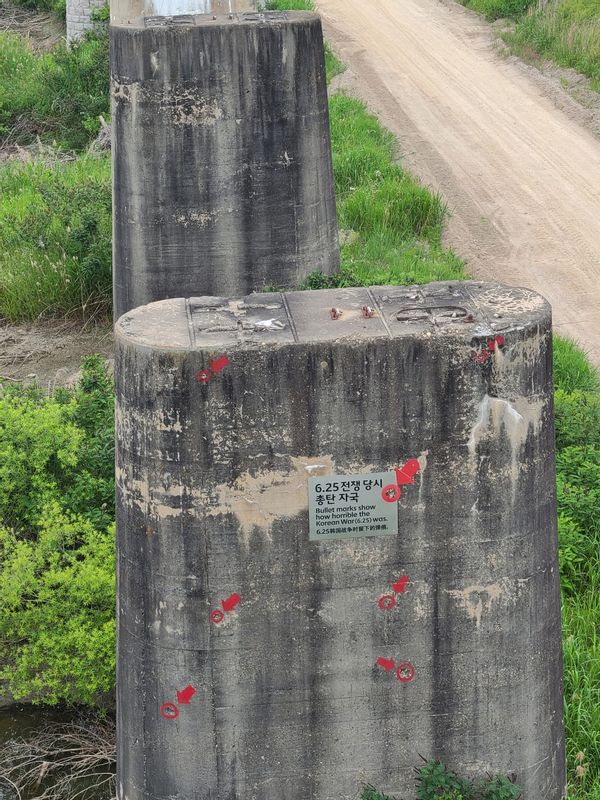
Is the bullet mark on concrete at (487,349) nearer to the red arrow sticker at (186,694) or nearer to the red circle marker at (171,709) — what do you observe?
the red arrow sticker at (186,694)

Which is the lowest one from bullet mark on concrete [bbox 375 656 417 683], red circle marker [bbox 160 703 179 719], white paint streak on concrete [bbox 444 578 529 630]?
red circle marker [bbox 160 703 179 719]

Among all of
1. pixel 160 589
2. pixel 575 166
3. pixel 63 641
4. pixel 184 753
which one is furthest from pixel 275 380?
pixel 575 166

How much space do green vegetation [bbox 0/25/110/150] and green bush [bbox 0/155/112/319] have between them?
5.69 m

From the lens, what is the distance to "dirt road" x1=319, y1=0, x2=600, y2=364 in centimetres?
1599

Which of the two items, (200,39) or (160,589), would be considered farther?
A: (200,39)

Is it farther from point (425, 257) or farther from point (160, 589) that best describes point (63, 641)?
point (425, 257)

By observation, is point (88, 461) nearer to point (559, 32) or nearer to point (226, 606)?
point (226, 606)

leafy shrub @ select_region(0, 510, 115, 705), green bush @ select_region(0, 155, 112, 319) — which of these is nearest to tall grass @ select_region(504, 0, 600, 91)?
Result: green bush @ select_region(0, 155, 112, 319)

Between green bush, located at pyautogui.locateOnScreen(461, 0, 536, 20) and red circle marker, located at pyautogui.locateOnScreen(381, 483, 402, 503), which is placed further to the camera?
green bush, located at pyautogui.locateOnScreen(461, 0, 536, 20)

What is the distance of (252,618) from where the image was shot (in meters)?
6.54

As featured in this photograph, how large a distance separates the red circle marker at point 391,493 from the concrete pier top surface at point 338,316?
2.53 feet

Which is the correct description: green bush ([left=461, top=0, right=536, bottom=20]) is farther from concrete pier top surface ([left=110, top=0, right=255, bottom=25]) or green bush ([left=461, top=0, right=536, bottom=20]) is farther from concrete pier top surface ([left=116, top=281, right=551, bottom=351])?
concrete pier top surface ([left=116, top=281, right=551, bottom=351])

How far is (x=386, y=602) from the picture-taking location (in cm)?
657

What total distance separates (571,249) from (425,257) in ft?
6.57
